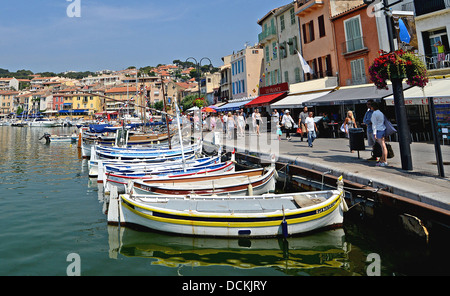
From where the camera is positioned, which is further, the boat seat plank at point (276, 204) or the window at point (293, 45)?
the window at point (293, 45)

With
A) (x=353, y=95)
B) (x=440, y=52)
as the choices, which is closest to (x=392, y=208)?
(x=353, y=95)

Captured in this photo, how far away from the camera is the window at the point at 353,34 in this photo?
2197 cm

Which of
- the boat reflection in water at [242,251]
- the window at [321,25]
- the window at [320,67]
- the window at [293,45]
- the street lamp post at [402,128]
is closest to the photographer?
the boat reflection in water at [242,251]

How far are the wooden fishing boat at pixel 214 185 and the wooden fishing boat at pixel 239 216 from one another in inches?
56.4

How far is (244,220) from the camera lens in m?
6.91

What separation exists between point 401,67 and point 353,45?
15.9 meters

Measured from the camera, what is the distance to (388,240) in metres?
6.68

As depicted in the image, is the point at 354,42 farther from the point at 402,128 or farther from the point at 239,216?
the point at 239,216

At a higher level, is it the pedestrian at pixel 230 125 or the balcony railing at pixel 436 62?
the balcony railing at pixel 436 62

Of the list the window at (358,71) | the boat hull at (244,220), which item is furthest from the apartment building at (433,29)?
the boat hull at (244,220)

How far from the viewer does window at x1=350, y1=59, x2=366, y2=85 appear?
71.1 ft

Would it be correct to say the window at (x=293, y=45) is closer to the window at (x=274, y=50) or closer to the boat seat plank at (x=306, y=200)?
the window at (x=274, y=50)
